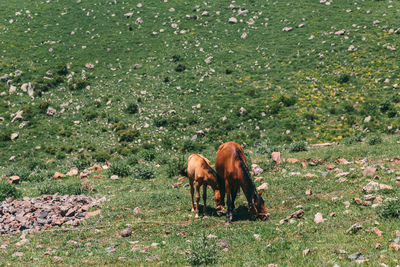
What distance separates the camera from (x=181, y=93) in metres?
37.5

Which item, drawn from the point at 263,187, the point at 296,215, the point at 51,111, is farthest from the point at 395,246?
the point at 51,111

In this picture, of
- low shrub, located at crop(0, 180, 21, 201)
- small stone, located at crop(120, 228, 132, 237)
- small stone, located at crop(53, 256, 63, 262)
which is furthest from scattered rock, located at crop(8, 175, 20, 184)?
small stone, located at crop(53, 256, 63, 262)

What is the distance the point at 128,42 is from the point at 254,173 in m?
34.4

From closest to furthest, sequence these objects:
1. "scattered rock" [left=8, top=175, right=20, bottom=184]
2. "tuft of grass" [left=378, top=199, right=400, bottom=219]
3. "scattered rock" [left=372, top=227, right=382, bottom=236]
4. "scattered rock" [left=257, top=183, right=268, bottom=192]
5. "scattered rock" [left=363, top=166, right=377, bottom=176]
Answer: "scattered rock" [left=372, top=227, right=382, bottom=236], "tuft of grass" [left=378, top=199, right=400, bottom=219], "scattered rock" [left=363, top=166, right=377, bottom=176], "scattered rock" [left=257, top=183, right=268, bottom=192], "scattered rock" [left=8, top=175, right=20, bottom=184]

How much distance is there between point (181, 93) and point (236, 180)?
25979 millimetres

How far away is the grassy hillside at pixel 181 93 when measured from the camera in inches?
706

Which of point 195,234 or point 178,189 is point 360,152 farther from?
point 195,234

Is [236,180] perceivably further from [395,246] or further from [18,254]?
[18,254]

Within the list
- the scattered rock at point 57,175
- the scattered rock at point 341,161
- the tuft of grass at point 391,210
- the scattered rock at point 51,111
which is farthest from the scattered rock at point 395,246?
the scattered rock at point 51,111

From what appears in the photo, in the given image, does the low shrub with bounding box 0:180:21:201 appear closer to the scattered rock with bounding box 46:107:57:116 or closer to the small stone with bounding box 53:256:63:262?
the small stone with bounding box 53:256:63:262

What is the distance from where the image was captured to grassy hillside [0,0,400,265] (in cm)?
1793

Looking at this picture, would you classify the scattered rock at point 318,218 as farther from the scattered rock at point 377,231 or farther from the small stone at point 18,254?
the small stone at point 18,254

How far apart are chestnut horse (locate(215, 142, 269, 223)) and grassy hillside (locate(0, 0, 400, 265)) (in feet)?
2.44

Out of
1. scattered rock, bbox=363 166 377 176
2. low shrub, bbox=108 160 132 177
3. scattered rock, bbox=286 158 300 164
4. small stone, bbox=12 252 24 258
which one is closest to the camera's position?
small stone, bbox=12 252 24 258
